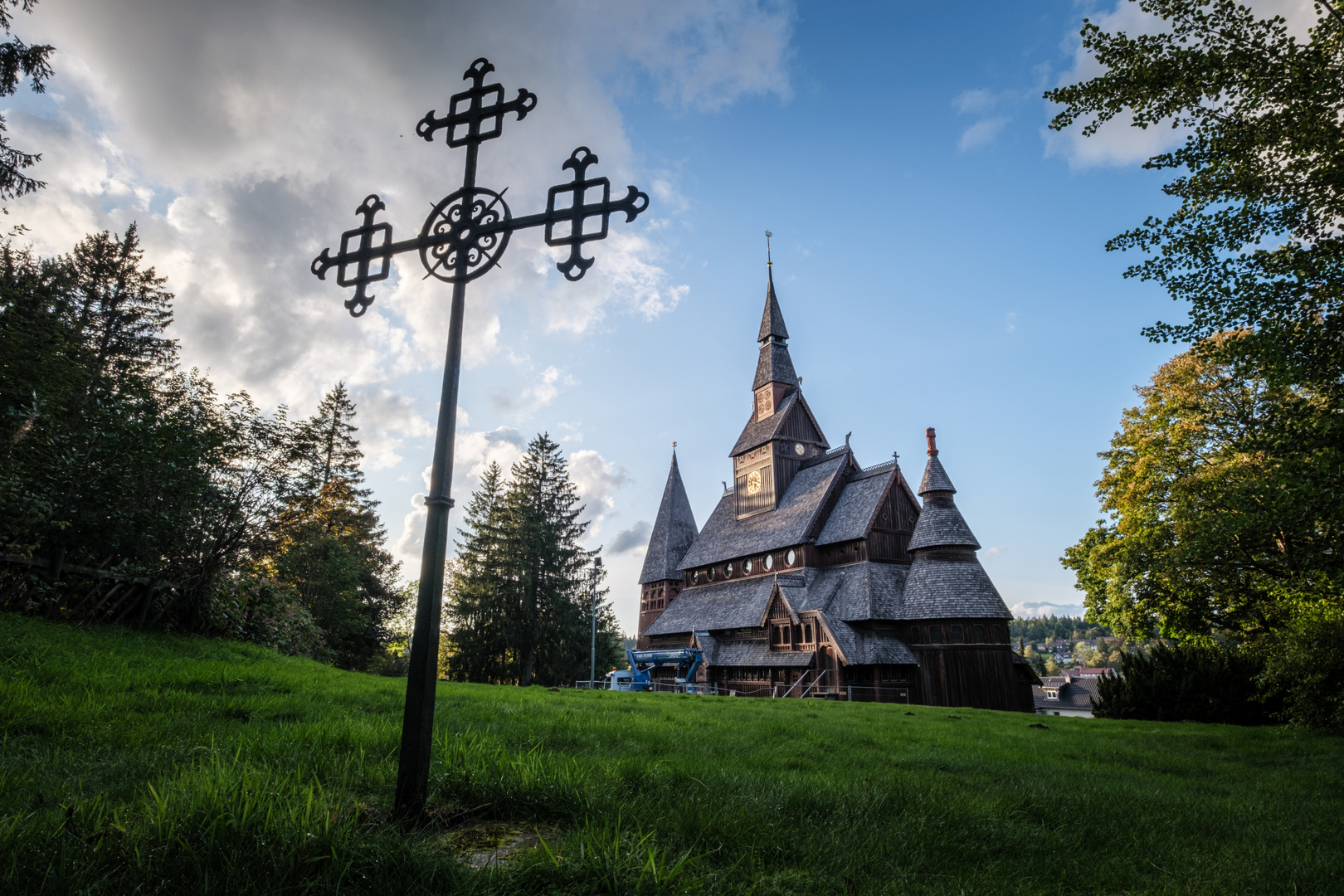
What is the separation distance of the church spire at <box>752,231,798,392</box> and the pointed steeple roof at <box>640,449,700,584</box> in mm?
13002

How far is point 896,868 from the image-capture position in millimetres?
3381

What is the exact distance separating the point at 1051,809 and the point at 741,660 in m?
30.9

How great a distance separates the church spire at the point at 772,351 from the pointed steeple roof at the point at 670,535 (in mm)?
13002

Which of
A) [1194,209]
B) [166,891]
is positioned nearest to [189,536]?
[166,891]

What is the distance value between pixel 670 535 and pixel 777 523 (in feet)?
49.2

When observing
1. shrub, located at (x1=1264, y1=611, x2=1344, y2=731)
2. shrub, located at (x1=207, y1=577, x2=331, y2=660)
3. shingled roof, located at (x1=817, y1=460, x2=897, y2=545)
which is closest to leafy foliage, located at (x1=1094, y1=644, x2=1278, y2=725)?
shrub, located at (x1=1264, y1=611, x2=1344, y2=731)

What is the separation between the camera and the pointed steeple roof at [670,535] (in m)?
52.0

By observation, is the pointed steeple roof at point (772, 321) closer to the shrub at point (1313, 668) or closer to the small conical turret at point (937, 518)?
the small conical turret at point (937, 518)

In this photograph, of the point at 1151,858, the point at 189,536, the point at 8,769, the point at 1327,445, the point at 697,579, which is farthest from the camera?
the point at 697,579

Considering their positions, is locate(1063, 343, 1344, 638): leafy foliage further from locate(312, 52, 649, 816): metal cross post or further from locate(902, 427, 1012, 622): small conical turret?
locate(312, 52, 649, 816): metal cross post

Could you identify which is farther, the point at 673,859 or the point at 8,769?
the point at 8,769

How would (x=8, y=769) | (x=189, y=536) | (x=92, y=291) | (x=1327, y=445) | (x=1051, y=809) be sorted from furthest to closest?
1. (x=92, y=291)
2. (x=189, y=536)
3. (x=1327, y=445)
4. (x=1051, y=809)
5. (x=8, y=769)

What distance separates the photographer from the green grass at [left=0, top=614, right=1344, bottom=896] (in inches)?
105

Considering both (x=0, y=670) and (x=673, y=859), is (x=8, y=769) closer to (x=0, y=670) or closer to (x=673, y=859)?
(x=673, y=859)
